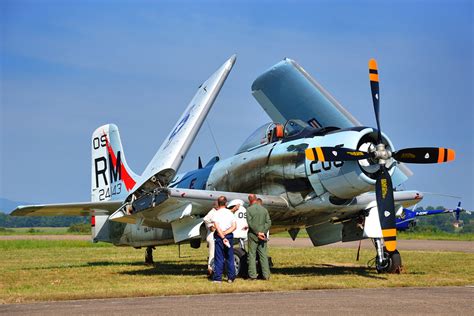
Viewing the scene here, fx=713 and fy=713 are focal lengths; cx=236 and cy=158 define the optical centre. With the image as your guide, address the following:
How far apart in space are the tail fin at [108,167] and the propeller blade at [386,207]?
8230mm

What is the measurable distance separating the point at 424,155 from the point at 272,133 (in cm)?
336

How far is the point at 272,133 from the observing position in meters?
15.6

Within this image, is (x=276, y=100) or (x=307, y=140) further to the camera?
(x=276, y=100)

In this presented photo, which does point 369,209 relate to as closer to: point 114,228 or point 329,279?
point 329,279

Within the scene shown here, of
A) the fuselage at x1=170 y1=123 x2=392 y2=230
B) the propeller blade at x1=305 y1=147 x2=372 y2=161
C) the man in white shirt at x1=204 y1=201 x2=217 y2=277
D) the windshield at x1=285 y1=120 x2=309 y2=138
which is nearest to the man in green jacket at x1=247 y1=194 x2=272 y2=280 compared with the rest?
the man in white shirt at x1=204 y1=201 x2=217 y2=277

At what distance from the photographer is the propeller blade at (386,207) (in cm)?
1373

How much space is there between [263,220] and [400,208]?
413 centimetres

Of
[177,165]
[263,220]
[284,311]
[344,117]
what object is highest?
[344,117]

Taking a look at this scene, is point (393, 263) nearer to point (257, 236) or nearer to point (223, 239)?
point (257, 236)

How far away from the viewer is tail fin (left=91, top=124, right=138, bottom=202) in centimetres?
2023

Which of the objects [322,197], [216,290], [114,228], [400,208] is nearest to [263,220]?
[322,197]

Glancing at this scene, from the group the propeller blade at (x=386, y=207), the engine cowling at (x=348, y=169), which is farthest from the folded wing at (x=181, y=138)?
the propeller blade at (x=386, y=207)

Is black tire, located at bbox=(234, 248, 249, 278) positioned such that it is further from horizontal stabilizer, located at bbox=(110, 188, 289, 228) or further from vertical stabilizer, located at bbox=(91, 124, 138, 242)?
vertical stabilizer, located at bbox=(91, 124, 138, 242)

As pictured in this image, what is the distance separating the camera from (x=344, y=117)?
20.8 meters
